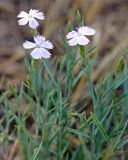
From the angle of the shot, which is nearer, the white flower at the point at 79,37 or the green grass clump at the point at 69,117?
the white flower at the point at 79,37

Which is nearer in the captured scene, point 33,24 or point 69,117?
point 33,24

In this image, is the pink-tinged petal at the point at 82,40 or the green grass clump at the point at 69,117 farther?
the green grass clump at the point at 69,117

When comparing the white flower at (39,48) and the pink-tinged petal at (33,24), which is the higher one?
the pink-tinged petal at (33,24)

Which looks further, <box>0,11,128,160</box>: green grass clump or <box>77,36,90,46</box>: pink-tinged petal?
<box>0,11,128,160</box>: green grass clump

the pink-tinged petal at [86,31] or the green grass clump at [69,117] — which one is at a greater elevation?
the pink-tinged petal at [86,31]

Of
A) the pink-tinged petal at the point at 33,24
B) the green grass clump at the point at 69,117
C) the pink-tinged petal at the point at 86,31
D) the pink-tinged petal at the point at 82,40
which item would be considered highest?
the pink-tinged petal at the point at 33,24

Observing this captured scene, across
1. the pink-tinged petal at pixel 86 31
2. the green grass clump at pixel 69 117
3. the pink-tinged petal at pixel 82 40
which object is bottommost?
the green grass clump at pixel 69 117

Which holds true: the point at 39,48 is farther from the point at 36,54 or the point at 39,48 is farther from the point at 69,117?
the point at 69,117

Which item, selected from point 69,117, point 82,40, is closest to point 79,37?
point 82,40

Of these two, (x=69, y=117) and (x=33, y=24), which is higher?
(x=33, y=24)

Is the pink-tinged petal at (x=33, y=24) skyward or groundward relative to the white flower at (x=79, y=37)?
skyward

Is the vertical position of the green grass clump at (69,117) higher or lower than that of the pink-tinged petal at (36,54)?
lower

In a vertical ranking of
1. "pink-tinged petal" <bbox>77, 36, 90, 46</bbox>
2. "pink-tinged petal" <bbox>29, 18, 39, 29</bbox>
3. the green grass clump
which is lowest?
the green grass clump

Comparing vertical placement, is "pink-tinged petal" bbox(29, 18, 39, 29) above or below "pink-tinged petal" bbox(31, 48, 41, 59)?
above
